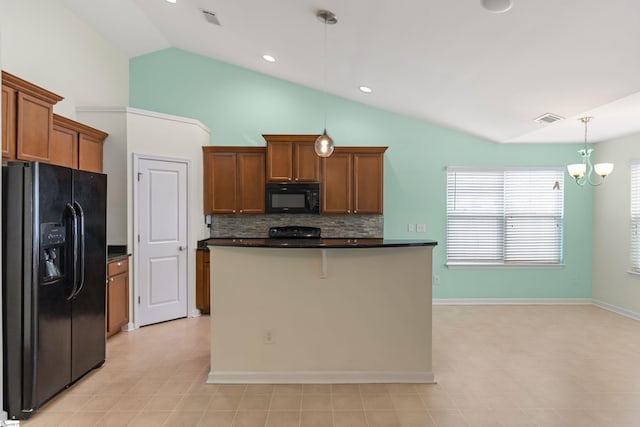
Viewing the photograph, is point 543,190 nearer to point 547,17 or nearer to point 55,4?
point 547,17

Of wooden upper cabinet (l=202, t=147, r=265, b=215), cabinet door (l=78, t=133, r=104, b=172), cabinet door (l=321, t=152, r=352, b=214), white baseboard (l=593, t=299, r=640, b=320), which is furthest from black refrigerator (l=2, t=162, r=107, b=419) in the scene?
white baseboard (l=593, t=299, r=640, b=320)

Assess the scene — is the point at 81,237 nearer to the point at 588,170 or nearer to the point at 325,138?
the point at 325,138

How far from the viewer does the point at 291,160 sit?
195 inches

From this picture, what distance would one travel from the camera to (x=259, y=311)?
114 inches

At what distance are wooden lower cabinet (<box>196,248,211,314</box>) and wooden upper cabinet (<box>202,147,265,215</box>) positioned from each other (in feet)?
2.26

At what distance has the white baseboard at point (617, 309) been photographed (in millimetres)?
4653

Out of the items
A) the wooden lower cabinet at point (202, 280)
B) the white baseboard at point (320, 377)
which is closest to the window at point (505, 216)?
the white baseboard at point (320, 377)

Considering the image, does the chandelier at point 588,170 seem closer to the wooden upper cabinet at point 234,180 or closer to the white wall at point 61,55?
the wooden upper cabinet at point 234,180

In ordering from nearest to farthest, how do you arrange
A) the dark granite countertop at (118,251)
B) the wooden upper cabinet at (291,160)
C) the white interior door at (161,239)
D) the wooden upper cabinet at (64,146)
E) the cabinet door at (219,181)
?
the wooden upper cabinet at (64,146) → the dark granite countertop at (118,251) → the white interior door at (161,239) → the wooden upper cabinet at (291,160) → the cabinet door at (219,181)

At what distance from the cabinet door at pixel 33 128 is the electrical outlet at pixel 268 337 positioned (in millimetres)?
2450

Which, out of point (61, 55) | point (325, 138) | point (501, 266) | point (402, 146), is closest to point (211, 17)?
point (61, 55)

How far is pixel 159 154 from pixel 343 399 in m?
3.60

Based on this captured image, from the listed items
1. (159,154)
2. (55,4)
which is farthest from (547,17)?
(55,4)

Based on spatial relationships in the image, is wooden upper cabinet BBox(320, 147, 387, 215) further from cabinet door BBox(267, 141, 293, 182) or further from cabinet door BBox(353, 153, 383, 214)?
cabinet door BBox(267, 141, 293, 182)
